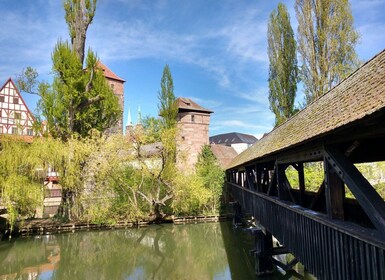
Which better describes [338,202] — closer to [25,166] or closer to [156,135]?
[25,166]

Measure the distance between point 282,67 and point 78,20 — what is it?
13.7m

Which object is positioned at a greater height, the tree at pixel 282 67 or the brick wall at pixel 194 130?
the tree at pixel 282 67

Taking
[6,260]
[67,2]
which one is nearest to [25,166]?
[6,260]

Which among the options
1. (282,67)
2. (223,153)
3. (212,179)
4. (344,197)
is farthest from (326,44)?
(344,197)

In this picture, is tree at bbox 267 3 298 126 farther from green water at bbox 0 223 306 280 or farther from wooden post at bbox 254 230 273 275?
wooden post at bbox 254 230 273 275

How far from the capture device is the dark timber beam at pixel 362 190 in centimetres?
288

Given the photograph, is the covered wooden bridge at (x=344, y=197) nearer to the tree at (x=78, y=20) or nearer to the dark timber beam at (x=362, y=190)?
the dark timber beam at (x=362, y=190)

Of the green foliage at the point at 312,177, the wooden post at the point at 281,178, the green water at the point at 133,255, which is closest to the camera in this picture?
the wooden post at the point at 281,178

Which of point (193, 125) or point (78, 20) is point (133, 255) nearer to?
point (78, 20)

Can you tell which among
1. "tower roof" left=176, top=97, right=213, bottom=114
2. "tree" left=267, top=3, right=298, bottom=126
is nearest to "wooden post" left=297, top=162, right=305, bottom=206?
"tree" left=267, top=3, right=298, bottom=126

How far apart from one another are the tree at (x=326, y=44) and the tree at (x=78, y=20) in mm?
13381

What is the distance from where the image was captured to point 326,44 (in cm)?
1964

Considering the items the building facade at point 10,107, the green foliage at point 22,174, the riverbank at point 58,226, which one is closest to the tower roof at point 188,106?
the riverbank at point 58,226

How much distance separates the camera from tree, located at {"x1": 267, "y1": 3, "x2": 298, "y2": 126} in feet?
72.7
